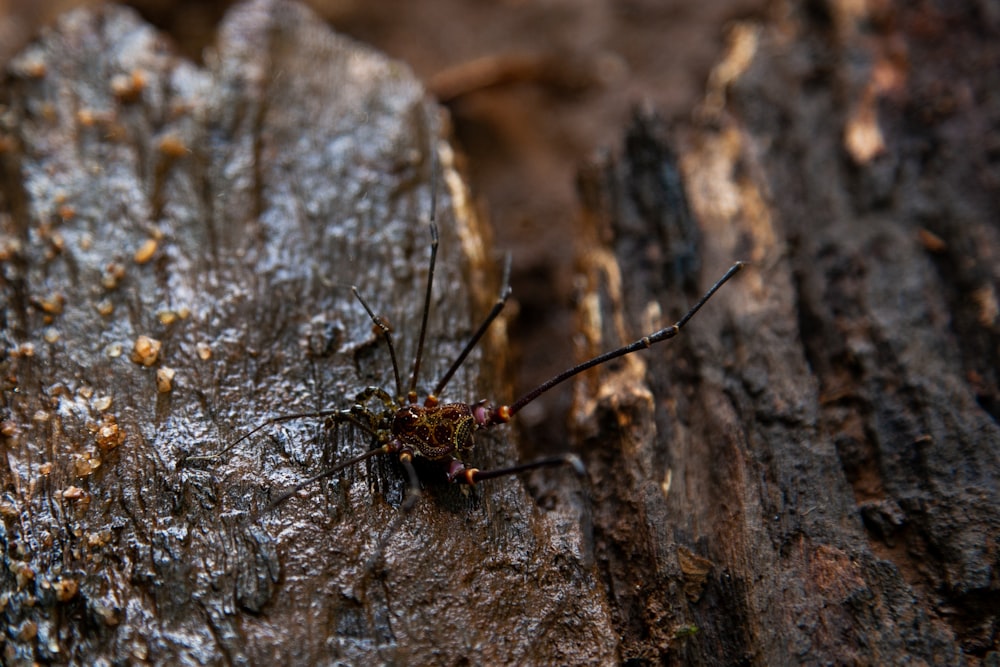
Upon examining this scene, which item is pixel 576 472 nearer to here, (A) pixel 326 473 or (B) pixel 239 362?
(A) pixel 326 473

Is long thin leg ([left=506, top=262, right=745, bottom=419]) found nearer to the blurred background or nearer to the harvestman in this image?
the harvestman

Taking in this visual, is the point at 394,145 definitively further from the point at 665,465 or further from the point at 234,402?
the point at 665,465

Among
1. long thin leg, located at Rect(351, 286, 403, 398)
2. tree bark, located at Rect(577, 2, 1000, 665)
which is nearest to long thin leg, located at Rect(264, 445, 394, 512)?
long thin leg, located at Rect(351, 286, 403, 398)

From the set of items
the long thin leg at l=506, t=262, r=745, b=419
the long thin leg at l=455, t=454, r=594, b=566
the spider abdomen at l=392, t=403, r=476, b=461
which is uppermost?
the long thin leg at l=506, t=262, r=745, b=419

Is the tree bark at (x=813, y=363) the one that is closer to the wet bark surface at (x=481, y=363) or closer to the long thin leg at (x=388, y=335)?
the wet bark surface at (x=481, y=363)

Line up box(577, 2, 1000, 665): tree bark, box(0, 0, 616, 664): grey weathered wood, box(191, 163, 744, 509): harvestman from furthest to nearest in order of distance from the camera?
box(191, 163, 744, 509): harvestman → box(577, 2, 1000, 665): tree bark → box(0, 0, 616, 664): grey weathered wood

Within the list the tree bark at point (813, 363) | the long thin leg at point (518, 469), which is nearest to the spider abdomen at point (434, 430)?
the long thin leg at point (518, 469)

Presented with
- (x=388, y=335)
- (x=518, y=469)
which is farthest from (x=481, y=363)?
(x=518, y=469)
